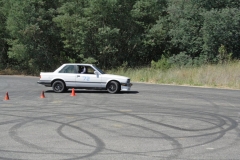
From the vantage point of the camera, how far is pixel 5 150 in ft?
25.5

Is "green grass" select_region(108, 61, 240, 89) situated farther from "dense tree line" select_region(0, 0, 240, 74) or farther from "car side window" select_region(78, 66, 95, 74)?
"car side window" select_region(78, 66, 95, 74)

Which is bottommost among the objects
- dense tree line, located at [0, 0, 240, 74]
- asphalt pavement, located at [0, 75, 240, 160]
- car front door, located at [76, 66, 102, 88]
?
asphalt pavement, located at [0, 75, 240, 160]

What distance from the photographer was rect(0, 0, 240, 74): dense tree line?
1503 inches

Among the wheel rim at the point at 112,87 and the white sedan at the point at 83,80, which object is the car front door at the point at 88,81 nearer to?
the white sedan at the point at 83,80

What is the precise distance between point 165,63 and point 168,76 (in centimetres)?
843

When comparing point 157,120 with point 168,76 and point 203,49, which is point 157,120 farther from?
point 203,49

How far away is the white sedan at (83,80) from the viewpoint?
65.5 feet

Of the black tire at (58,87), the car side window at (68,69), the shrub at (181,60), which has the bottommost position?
the black tire at (58,87)

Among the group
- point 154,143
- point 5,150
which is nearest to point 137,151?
point 154,143

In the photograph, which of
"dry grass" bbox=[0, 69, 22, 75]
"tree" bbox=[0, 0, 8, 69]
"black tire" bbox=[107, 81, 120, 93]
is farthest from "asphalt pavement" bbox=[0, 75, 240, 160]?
"tree" bbox=[0, 0, 8, 69]

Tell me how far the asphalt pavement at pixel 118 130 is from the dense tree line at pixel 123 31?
2335 cm

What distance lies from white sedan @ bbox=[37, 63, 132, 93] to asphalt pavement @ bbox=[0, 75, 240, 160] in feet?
13.5

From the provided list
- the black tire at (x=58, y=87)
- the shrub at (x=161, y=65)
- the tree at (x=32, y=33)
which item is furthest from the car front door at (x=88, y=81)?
the tree at (x=32, y=33)

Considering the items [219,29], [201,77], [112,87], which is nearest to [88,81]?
[112,87]
